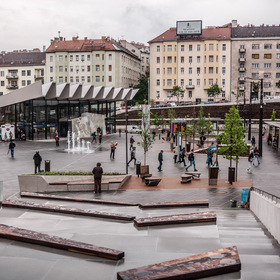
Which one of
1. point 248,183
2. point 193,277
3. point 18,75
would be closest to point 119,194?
point 248,183

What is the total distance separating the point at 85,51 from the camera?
100188 millimetres

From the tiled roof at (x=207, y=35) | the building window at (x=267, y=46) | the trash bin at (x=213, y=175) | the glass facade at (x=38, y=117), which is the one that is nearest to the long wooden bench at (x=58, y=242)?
the trash bin at (x=213, y=175)

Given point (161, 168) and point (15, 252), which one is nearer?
point (15, 252)

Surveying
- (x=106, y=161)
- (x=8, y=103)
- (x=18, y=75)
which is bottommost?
(x=106, y=161)

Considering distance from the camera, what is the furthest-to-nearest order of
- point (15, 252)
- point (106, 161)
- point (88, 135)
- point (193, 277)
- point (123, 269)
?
point (88, 135) → point (106, 161) → point (15, 252) → point (123, 269) → point (193, 277)

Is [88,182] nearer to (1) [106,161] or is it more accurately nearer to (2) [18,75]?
(1) [106,161]

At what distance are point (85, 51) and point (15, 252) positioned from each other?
96.5 m

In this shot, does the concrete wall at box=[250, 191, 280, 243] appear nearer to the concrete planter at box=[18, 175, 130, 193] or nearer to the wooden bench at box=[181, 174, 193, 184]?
the wooden bench at box=[181, 174, 193, 184]

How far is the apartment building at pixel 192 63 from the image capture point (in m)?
93.4

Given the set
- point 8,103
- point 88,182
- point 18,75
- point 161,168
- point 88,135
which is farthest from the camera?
point 18,75

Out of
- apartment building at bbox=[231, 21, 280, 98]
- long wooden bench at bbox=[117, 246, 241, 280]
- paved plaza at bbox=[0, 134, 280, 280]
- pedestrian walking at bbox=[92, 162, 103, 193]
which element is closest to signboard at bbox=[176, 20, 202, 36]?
apartment building at bbox=[231, 21, 280, 98]

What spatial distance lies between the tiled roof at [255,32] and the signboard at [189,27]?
27.1ft

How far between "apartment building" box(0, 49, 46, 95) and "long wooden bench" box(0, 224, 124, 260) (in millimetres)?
98659

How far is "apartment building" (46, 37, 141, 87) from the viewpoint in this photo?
99.2 m
